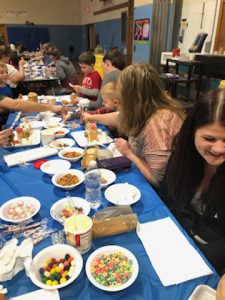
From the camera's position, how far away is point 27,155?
5.31ft

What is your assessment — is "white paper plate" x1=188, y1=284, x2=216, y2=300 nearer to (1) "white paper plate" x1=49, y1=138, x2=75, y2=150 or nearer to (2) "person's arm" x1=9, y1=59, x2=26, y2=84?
(1) "white paper plate" x1=49, y1=138, x2=75, y2=150

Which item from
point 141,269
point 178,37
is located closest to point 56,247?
point 141,269

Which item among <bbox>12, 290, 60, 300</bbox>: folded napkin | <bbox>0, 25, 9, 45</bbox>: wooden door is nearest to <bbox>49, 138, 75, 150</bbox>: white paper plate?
<bbox>12, 290, 60, 300</bbox>: folded napkin

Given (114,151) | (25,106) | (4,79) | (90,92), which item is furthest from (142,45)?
(114,151)

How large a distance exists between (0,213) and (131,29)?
6617 millimetres

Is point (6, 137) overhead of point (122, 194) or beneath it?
overhead

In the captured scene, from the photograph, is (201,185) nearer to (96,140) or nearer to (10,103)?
(96,140)

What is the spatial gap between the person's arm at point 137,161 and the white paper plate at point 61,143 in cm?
44

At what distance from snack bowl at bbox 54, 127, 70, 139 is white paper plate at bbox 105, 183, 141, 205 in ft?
2.86

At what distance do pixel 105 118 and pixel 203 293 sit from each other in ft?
5.53

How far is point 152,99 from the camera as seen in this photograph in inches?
57.6

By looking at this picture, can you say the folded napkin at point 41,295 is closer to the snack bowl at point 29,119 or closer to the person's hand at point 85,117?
the person's hand at point 85,117

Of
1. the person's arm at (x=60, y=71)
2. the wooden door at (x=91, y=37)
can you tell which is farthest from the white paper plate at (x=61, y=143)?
the wooden door at (x=91, y=37)

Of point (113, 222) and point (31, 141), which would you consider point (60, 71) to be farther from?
point (113, 222)
